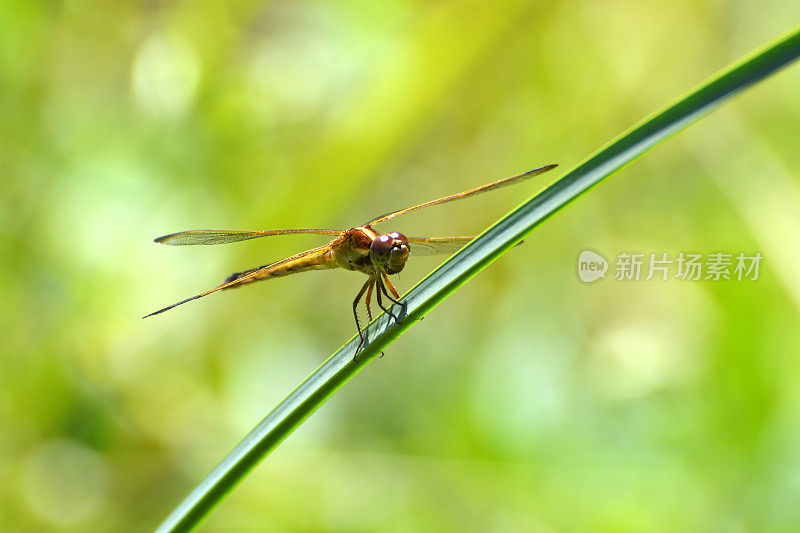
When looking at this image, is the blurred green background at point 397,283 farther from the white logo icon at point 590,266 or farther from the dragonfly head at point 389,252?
the dragonfly head at point 389,252

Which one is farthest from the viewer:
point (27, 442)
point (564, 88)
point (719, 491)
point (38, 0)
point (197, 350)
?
point (564, 88)

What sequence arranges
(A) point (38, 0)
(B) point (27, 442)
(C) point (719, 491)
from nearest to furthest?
(C) point (719, 491) < (B) point (27, 442) < (A) point (38, 0)

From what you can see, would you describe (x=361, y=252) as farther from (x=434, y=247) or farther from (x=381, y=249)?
(x=434, y=247)

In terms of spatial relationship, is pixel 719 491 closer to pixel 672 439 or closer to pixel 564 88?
pixel 672 439

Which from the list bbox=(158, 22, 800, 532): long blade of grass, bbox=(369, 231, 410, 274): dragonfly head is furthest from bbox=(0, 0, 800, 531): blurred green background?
bbox=(158, 22, 800, 532): long blade of grass

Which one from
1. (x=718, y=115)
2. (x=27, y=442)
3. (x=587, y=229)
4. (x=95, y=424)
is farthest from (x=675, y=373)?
(x=27, y=442)

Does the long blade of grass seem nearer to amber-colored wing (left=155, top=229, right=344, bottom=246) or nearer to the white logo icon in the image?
amber-colored wing (left=155, top=229, right=344, bottom=246)

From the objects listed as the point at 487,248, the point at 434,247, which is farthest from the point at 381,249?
the point at 487,248
